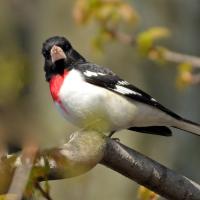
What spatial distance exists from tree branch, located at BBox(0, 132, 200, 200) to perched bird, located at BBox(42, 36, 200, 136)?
857 mm

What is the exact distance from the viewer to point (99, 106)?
3.37 metres

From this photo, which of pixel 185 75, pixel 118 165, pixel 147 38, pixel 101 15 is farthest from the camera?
pixel 185 75

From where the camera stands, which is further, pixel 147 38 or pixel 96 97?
pixel 147 38

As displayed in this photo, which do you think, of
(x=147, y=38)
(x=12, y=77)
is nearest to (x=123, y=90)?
(x=147, y=38)

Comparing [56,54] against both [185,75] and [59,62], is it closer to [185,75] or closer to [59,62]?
[59,62]

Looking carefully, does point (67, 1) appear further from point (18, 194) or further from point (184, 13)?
point (18, 194)

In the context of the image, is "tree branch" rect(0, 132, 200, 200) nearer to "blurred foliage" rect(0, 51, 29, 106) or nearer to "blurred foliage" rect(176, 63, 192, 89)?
"blurred foliage" rect(0, 51, 29, 106)

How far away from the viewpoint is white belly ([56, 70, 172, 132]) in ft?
10.9

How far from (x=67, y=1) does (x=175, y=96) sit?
1895 millimetres

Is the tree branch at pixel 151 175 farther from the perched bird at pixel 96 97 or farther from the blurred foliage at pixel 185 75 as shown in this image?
the blurred foliage at pixel 185 75

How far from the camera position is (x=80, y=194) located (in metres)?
1.92

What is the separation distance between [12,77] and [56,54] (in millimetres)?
2365

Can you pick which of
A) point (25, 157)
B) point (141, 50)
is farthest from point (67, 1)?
point (25, 157)

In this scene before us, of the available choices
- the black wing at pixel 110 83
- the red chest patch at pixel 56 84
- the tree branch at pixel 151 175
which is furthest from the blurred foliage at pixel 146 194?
the black wing at pixel 110 83
